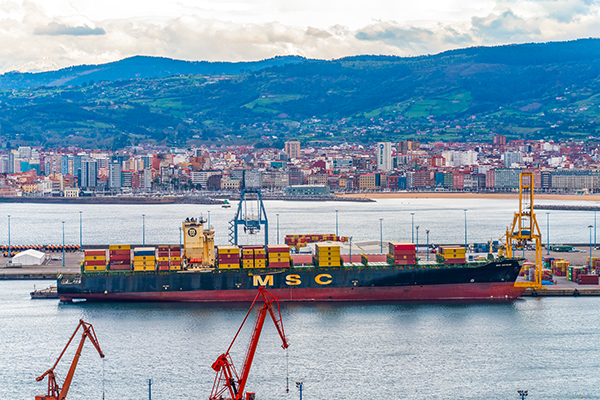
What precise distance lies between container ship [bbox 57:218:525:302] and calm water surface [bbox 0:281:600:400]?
2.41ft

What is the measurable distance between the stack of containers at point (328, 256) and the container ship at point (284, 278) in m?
0.04

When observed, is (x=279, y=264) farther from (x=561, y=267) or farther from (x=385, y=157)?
(x=385, y=157)

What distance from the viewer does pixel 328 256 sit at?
29.9 metres

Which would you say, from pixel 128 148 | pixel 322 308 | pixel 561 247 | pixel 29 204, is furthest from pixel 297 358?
pixel 128 148

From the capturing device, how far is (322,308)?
93.7 feet

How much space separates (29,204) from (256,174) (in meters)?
37.0

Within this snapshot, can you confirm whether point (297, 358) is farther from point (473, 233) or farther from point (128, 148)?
point (128, 148)

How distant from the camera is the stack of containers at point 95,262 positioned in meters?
29.6

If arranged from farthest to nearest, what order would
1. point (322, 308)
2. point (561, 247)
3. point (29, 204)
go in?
point (29, 204) < point (561, 247) < point (322, 308)

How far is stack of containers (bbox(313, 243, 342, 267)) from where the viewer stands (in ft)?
97.9

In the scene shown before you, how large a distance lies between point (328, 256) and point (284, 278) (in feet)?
5.97

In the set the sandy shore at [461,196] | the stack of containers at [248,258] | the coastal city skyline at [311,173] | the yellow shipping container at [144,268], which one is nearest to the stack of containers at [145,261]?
the yellow shipping container at [144,268]

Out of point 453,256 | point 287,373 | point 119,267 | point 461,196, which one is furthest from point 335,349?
point 461,196

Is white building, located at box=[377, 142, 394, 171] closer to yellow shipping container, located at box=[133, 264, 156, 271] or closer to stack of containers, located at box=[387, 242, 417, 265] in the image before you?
stack of containers, located at box=[387, 242, 417, 265]
